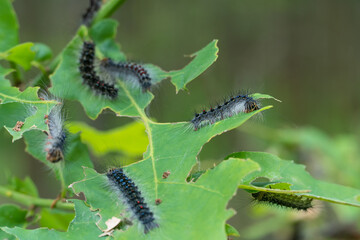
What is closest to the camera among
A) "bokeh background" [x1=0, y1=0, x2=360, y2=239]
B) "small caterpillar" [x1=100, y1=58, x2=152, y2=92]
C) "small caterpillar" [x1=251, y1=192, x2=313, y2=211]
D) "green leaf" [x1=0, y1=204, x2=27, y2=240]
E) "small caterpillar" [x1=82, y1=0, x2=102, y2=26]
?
"small caterpillar" [x1=251, y1=192, x2=313, y2=211]

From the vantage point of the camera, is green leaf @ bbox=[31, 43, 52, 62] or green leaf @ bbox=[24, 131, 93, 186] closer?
green leaf @ bbox=[24, 131, 93, 186]

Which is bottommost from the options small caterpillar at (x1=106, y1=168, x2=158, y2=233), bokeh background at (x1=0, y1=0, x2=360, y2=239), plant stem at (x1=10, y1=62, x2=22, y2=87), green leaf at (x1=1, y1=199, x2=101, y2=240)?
green leaf at (x1=1, y1=199, x2=101, y2=240)

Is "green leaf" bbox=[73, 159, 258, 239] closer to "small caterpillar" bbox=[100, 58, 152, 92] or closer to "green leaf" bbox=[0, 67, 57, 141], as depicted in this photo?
"green leaf" bbox=[0, 67, 57, 141]

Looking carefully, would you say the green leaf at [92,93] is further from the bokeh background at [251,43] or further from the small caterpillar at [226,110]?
the bokeh background at [251,43]

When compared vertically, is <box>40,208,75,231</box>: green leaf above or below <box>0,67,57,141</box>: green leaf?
below

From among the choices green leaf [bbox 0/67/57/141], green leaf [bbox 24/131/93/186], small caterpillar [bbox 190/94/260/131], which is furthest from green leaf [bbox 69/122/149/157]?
small caterpillar [bbox 190/94/260/131]

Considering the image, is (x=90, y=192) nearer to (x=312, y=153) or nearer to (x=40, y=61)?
(x=40, y=61)

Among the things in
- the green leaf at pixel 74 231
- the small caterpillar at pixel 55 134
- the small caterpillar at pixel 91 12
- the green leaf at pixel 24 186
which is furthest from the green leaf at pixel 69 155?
the small caterpillar at pixel 91 12

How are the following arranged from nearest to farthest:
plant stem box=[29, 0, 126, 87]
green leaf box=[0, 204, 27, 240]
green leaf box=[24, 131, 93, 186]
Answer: green leaf box=[24, 131, 93, 186]
green leaf box=[0, 204, 27, 240]
plant stem box=[29, 0, 126, 87]
